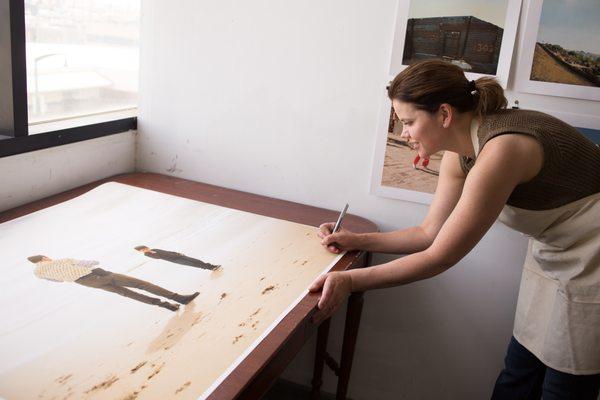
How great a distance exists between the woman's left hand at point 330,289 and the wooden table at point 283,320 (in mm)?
20

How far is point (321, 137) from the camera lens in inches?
73.5

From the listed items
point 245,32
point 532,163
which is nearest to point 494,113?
point 532,163

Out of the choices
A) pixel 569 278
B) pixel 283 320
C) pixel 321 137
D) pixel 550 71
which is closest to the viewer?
pixel 283 320

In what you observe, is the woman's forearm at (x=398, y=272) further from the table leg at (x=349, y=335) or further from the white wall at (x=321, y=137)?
the white wall at (x=321, y=137)

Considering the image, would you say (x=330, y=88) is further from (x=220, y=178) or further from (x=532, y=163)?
(x=532, y=163)

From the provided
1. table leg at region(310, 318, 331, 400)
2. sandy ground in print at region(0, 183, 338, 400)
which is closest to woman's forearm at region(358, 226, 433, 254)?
sandy ground in print at region(0, 183, 338, 400)

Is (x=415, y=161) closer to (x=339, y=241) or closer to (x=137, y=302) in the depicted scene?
(x=339, y=241)

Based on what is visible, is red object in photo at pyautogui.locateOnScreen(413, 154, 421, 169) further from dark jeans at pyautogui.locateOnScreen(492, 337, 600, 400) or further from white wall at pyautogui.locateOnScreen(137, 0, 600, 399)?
dark jeans at pyautogui.locateOnScreen(492, 337, 600, 400)

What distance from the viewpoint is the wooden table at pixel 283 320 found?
3.11 feet

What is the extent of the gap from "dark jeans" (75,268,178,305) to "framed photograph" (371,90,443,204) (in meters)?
0.87

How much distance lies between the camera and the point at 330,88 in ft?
5.97

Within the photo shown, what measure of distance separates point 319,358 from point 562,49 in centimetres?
123

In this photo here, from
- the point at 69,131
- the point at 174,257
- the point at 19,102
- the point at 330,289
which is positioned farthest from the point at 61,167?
the point at 330,289

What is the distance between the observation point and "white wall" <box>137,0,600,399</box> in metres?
1.79
